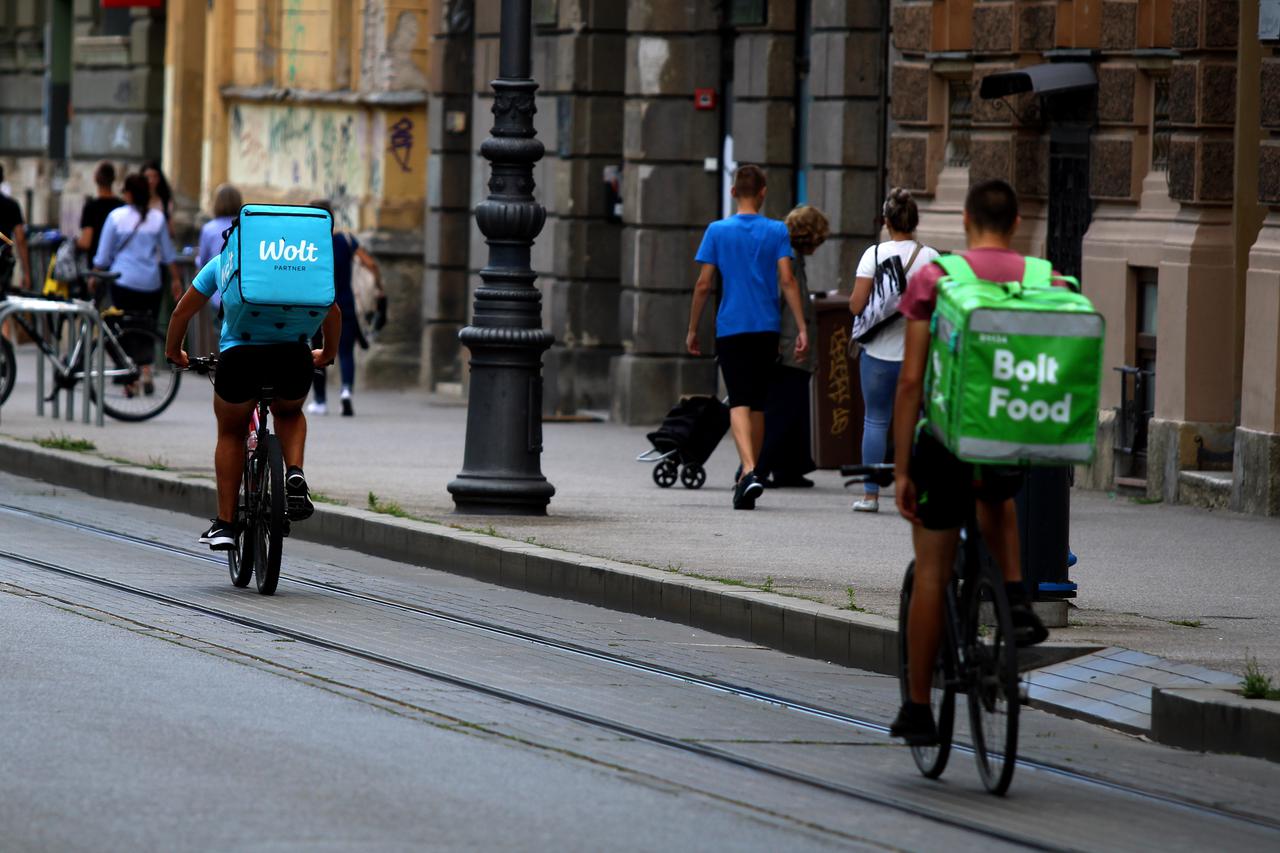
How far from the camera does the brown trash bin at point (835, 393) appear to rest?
16859 millimetres

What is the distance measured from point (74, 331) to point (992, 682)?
14468 mm

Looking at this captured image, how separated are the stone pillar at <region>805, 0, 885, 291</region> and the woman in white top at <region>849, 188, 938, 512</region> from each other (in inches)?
207

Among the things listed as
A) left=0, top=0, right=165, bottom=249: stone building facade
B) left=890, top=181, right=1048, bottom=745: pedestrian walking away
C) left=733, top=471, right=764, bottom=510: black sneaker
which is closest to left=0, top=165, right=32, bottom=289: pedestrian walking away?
left=0, top=0, right=165, bottom=249: stone building facade

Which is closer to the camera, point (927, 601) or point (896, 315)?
point (927, 601)

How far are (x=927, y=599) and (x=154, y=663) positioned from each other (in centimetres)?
287

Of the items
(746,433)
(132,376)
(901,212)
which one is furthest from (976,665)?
(132,376)

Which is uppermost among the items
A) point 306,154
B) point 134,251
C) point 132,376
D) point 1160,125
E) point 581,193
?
point 306,154

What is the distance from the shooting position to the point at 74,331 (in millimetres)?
20906

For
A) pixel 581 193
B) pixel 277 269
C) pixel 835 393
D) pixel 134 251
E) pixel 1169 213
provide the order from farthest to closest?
pixel 581 193
pixel 134 251
pixel 835 393
pixel 1169 213
pixel 277 269

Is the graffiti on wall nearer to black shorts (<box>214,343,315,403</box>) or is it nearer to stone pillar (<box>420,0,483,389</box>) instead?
stone pillar (<box>420,0,483,389</box>)

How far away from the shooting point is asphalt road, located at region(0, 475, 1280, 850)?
6762 millimetres

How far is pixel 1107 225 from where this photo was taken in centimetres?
1669

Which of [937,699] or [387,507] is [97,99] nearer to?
[387,507]

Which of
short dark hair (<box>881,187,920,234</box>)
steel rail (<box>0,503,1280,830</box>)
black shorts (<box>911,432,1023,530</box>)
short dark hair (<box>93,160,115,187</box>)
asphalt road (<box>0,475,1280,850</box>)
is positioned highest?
short dark hair (<box>93,160,115,187</box>)
